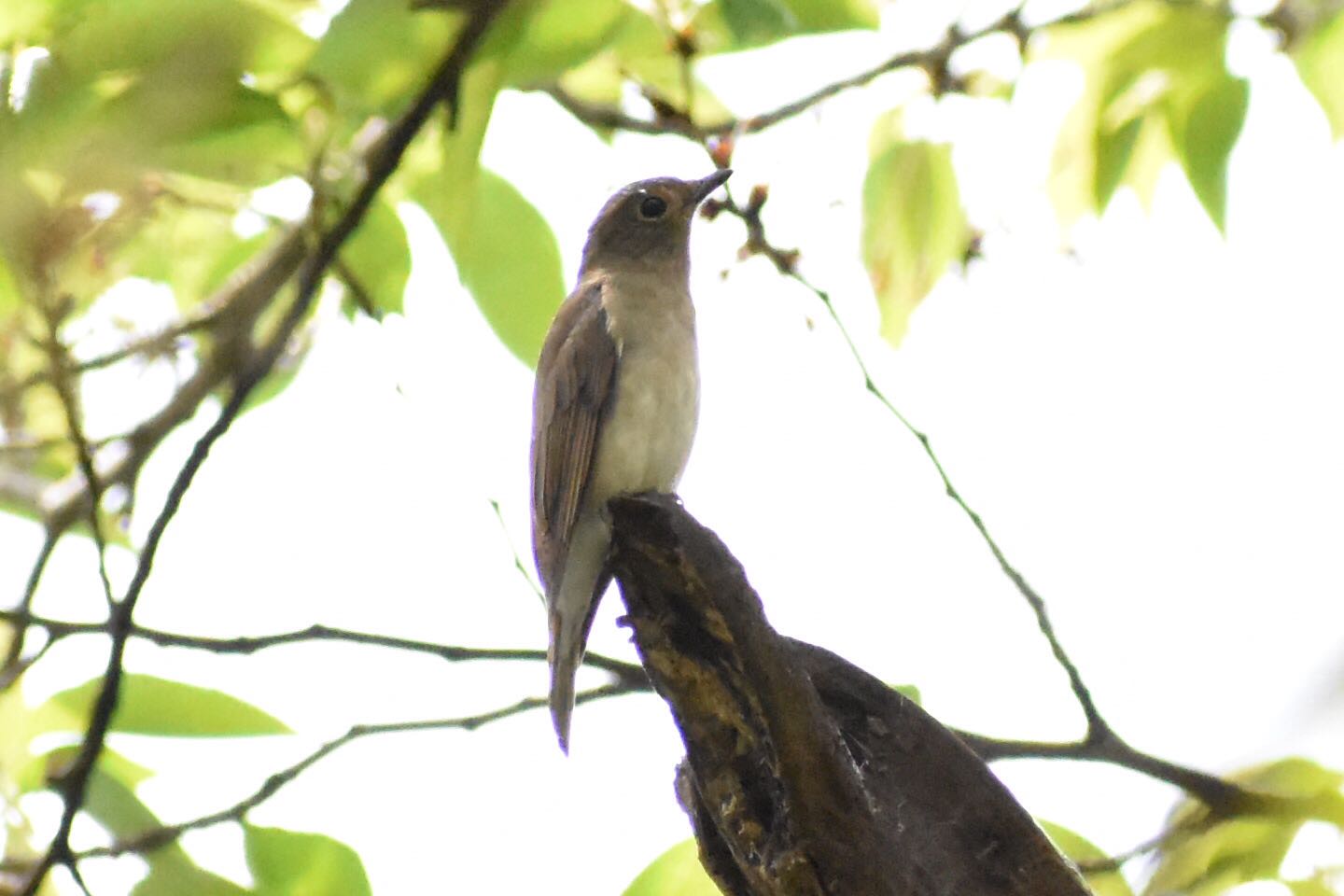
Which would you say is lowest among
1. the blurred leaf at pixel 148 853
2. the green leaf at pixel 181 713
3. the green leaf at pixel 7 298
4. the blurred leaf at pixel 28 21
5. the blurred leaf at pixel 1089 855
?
the blurred leaf at pixel 1089 855

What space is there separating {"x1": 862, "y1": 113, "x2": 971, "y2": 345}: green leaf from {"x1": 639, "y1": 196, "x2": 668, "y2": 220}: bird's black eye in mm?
2634

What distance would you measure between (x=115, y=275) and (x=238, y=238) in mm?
780

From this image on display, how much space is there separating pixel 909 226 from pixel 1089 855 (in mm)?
1597

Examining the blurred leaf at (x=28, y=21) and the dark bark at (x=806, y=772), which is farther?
the blurred leaf at (x=28, y=21)

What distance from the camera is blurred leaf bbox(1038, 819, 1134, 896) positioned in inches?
126

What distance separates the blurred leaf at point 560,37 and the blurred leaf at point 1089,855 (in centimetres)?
182

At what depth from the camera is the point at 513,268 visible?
3.51 meters

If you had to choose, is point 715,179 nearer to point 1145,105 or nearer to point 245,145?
point 1145,105

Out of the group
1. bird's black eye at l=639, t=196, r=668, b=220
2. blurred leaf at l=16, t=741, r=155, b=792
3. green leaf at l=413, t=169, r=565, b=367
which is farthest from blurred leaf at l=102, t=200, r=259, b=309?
bird's black eye at l=639, t=196, r=668, b=220

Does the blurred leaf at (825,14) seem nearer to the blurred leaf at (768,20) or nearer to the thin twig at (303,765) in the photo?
the blurred leaf at (768,20)

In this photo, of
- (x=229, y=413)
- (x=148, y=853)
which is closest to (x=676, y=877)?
(x=148, y=853)

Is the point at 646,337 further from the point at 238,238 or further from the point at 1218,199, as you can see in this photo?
the point at 1218,199

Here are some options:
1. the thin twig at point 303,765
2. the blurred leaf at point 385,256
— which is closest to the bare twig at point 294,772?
the thin twig at point 303,765

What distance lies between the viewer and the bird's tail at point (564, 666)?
14.5 feet
